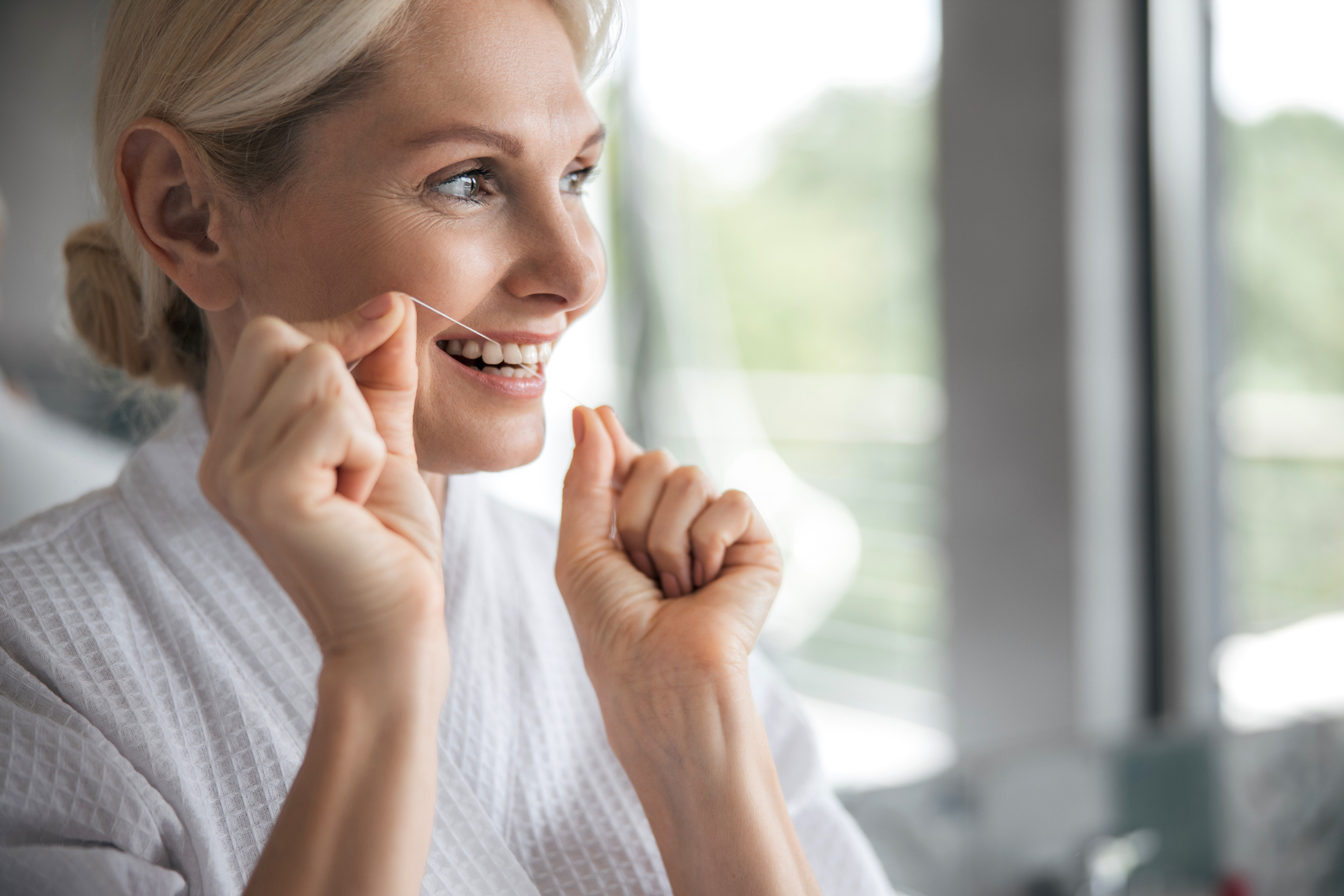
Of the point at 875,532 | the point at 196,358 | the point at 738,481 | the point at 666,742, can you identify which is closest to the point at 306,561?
the point at 666,742

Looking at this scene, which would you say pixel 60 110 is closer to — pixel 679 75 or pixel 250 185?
pixel 250 185

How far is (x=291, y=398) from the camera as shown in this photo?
0.69 metres

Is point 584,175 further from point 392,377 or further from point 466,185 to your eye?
point 392,377

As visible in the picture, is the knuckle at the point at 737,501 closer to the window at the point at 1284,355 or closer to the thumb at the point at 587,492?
the thumb at the point at 587,492

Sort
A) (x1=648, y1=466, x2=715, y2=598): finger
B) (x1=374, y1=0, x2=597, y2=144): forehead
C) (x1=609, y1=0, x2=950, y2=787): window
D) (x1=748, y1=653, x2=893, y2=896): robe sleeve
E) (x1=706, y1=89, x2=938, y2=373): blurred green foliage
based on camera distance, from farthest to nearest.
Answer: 1. (x1=609, y1=0, x2=950, y2=787): window
2. (x1=706, y1=89, x2=938, y2=373): blurred green foliage
3. (x1=748, y1=653, x2=893, y2=896): robe sleeve
4. (x1=648, y1=466, x2=715, y2=598): finger
5. (x1=374, y1=0, x2=597, y2=144): forehead

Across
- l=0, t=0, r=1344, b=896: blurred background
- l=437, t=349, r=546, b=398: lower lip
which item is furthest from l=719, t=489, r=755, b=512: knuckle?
l=0, t=0, r=1344, b=896: blurred background

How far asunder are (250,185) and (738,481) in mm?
3002

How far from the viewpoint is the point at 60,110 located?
173 centimetres

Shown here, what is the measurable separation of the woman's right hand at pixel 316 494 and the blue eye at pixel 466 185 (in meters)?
0.23

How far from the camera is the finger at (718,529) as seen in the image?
3.39ft

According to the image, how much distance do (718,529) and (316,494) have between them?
449mm

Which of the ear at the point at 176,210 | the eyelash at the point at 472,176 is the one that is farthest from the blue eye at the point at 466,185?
the ear at the point at 176,210

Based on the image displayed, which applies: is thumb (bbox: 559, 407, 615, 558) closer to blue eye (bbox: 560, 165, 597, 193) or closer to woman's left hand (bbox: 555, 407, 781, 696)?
woman's left hand (bbox: 555, 407, 781, 696)

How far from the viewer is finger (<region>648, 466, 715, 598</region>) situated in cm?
103
